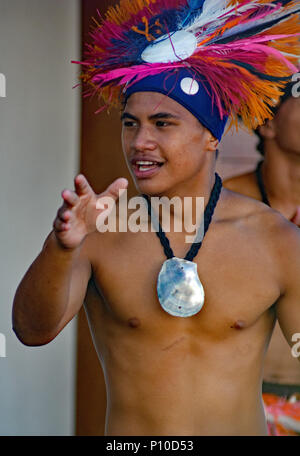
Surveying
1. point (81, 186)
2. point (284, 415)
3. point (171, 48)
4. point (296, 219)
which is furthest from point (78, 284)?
point (284, 415)

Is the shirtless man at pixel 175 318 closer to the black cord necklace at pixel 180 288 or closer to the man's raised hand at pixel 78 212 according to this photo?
the black cord necklace at pixel 180 288

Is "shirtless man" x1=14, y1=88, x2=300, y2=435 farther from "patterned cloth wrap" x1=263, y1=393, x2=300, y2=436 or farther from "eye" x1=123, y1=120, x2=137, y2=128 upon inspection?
"patterned cloth wrap" x1=263, y1=393, x2=300, y2=436

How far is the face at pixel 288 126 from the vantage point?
8.50 ft

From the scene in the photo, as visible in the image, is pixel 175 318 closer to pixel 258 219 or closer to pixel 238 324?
pixel 238 324

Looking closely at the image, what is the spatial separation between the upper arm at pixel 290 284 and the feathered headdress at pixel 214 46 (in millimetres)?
376

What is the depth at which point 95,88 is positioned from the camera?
2125 millimetres

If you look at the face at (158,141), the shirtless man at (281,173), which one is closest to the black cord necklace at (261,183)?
the shirtless man at (281,173)

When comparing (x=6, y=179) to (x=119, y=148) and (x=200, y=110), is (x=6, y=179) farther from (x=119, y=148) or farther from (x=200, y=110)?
(x=200, y=110)

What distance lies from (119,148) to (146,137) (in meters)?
1.19

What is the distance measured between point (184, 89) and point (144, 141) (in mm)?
199

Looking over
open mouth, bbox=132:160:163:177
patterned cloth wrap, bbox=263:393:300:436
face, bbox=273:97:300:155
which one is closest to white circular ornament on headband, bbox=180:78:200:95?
open mouth, bbox=132:160:163:177

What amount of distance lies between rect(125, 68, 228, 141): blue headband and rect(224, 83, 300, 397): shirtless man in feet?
2.07

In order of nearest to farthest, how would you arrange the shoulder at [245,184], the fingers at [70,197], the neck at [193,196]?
the fingers at [70,197], the neck at [193,196], the shoulder at [245,184]
